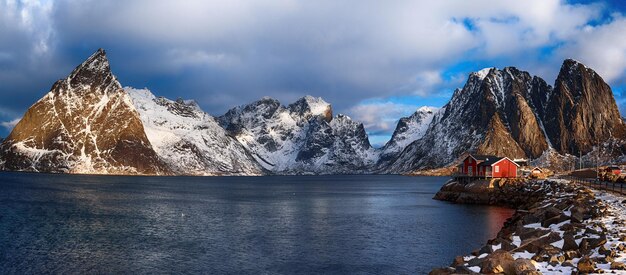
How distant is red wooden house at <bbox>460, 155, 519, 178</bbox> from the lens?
397ft

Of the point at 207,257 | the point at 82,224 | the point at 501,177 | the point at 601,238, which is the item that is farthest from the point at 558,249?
the point at 501,177

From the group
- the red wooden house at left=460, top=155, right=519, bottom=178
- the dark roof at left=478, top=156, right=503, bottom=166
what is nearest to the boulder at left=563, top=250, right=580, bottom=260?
the red wooden house at left=460, top=155, right=519, bottom=178

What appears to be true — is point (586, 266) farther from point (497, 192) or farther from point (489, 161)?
point (489, 161)

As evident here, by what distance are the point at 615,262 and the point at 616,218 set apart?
1861 centimetres

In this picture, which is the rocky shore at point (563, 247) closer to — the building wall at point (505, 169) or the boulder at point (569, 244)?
the boulder at point (569, 244)

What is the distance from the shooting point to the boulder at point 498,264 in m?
25.4

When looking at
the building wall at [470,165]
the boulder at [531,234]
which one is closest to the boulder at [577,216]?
the boulder at [531,234]

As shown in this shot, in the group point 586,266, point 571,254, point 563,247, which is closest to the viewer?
point 586,266

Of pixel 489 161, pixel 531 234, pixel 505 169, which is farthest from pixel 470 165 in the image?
pixel 531 234

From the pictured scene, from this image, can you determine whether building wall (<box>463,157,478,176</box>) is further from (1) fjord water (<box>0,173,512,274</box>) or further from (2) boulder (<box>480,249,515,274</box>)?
(2) boulder (<box>480,249,515,274</box>)

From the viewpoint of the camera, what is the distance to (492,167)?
396 ft

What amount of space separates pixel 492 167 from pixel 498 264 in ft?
330

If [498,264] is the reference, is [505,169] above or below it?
above

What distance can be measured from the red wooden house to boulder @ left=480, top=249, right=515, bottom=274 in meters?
99.4
